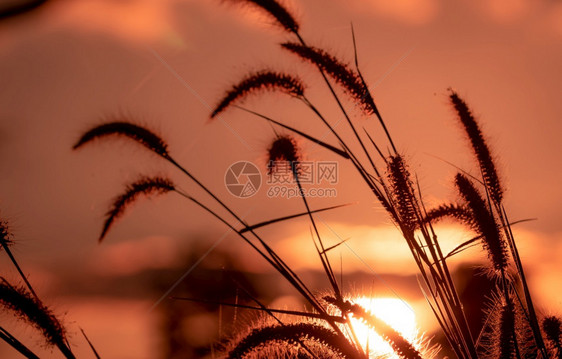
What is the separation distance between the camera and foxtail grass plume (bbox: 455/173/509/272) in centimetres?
175

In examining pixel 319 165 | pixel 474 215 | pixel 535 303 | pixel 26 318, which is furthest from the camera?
pixel 319 165

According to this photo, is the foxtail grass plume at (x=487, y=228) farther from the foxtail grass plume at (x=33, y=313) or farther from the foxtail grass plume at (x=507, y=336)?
the foxtail grass plume at (x=33, y=313)

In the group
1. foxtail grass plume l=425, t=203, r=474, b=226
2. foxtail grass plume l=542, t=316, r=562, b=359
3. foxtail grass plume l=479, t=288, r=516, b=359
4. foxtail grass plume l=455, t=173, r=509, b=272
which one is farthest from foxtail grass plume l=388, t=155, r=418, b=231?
foxtail grass plume l=542, t=316, r=562, b=359

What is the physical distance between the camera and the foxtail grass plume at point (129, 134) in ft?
6.31

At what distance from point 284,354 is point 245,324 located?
7.2 inches

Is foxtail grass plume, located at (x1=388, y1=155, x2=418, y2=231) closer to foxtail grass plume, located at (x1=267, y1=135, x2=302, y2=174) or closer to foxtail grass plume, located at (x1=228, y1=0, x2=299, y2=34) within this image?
foxtail grass plume, located at (x1=267, y1=135, x2=302, y2=174)

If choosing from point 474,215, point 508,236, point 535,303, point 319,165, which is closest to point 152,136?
point 319,165

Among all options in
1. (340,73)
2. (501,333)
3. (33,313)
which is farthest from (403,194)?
(33,313)

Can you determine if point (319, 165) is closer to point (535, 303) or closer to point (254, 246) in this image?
point (254, 246)

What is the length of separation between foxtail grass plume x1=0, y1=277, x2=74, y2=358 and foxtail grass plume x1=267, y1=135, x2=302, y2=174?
0.96m

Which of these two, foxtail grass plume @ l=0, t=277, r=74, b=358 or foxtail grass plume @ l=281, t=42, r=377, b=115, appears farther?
foxtail grass plume @ l=281, t=42, r=377, b=115

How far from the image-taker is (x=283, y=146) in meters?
1.96

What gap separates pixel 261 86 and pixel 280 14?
1.05ft

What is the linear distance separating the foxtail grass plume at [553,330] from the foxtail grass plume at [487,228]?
0.38 meters
